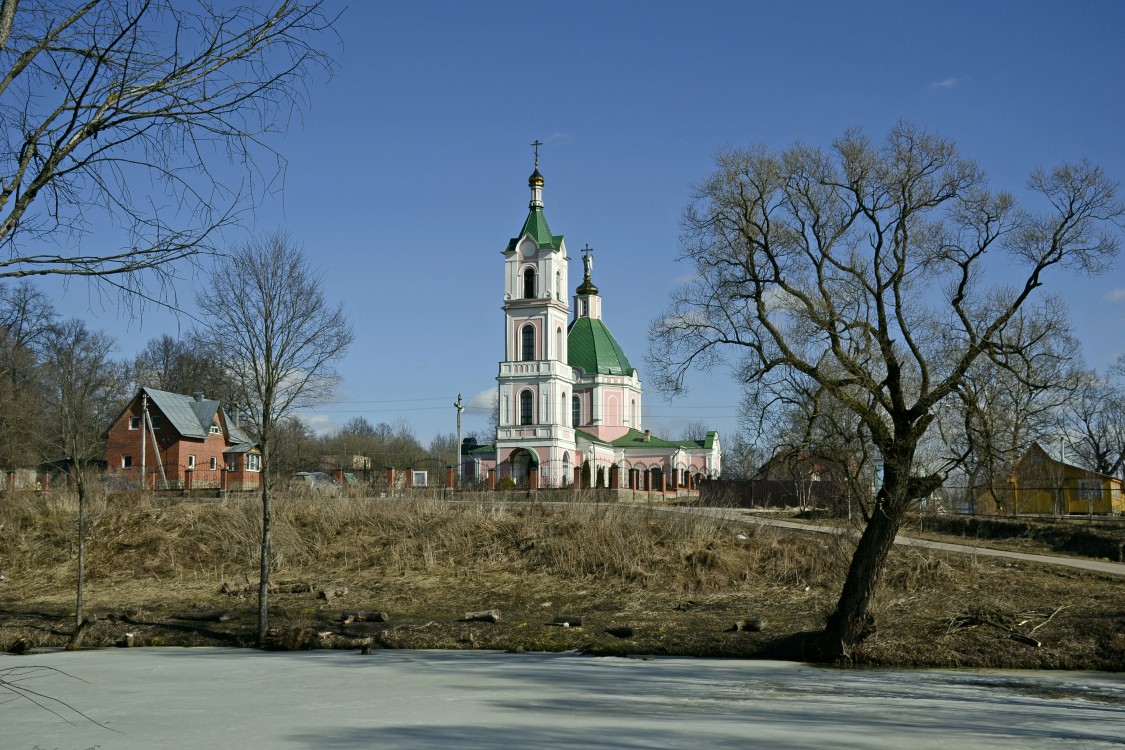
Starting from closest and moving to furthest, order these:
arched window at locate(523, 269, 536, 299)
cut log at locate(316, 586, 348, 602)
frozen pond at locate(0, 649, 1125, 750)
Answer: frozen pond at locate(0, 649, 1125, 750), cut log at locate(316, 586, 348, 602), arched window at locate(523, 269, 536, 299)

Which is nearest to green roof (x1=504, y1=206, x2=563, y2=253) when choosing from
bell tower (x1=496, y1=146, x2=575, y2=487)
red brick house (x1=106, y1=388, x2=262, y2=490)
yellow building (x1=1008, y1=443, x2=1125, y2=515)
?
bell tower (x1=496, y1=146, x2=575, y2=487)

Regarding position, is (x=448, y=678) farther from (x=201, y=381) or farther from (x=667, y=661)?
(x=201, y=381)

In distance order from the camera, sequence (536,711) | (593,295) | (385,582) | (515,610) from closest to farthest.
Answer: (536,711), (515,610), (385,582), (593,295)

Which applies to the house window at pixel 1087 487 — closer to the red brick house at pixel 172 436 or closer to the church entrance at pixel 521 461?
the church entrance at pixel 521 461

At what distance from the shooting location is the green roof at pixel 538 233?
64562 mm

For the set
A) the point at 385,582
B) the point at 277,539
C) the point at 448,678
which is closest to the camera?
the point at 448,678

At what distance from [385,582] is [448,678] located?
1087cm

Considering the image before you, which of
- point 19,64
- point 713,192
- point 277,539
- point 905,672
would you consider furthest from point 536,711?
point 277,539

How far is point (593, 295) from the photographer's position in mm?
78125

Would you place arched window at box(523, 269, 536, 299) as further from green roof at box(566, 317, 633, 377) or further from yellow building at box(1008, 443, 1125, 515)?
yellow building at box(1008, 443, 1125, 515)

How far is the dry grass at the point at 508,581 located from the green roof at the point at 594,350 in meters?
45.7

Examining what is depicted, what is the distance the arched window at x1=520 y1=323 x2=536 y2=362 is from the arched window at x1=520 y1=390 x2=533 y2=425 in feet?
7.35

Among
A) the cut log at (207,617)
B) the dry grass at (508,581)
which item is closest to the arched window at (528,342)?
the dry grass at (508,581)

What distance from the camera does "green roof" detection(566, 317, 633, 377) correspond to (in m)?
74.2
